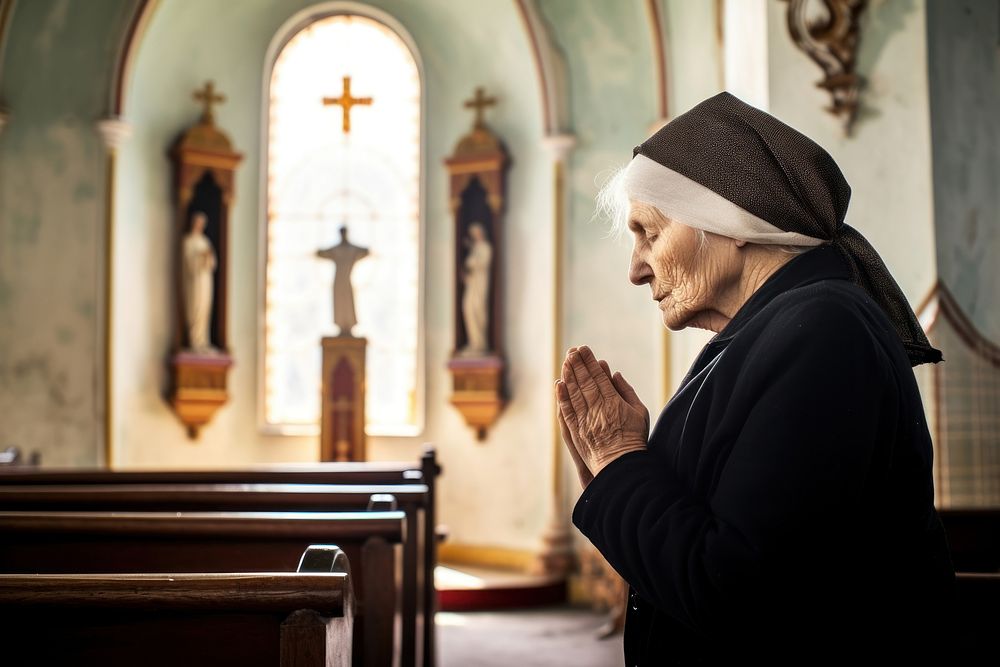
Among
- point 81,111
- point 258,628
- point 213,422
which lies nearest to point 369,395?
point 213,422

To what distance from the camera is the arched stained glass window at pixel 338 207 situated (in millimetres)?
8156

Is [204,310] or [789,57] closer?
[789,57]

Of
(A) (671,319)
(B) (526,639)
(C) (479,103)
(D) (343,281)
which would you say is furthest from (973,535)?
(C) (479,103)

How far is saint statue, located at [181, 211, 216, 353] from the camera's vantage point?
25.0ft

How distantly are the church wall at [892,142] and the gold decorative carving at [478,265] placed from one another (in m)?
3.75

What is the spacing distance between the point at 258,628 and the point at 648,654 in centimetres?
51

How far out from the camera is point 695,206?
135 centimetres

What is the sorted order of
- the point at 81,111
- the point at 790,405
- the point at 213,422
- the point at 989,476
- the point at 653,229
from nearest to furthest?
the point at 790,405 → the point at 653,229 → the point at 989,476 → the point at 81,111 → the point at 213,422

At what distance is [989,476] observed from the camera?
380 cm

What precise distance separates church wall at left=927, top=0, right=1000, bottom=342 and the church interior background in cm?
161

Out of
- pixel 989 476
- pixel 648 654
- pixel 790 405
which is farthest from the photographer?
pixel 989 476

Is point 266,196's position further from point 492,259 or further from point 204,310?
point 492,259

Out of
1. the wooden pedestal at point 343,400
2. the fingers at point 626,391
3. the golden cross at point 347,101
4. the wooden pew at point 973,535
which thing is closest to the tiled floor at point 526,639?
the wooden pedestal at point 343,400

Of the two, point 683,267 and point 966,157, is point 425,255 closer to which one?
point 966,157
